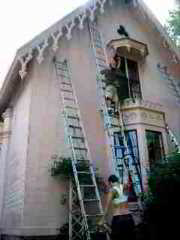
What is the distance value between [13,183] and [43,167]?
44.5 inches

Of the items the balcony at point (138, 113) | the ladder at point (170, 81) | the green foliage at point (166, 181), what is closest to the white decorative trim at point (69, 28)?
the balcony at point (138, 113)

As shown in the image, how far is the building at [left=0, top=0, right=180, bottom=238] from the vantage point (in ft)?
19.1

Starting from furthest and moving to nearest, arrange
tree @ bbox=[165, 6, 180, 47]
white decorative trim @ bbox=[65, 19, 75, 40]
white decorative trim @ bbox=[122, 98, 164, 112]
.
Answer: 1. tree @ bbox=[165, 6, 180, 47]
2. white decorative trim @ bbox=[122, 98, 164, 112]
3. white decorative trim @ bbox=[65, 19, 75, 40]

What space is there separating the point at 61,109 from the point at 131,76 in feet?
10.4

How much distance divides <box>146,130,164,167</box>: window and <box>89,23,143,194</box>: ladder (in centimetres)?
74

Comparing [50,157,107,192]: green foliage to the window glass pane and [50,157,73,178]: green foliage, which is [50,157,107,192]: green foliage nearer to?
[50,157,73,178]: green foliage

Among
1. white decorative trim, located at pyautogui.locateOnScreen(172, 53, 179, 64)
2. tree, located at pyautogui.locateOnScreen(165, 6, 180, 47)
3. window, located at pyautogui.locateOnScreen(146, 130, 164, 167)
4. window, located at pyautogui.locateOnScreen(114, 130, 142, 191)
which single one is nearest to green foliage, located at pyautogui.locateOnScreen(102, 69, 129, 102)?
window, located at pyautogui.locateOnScreen(114, 130, 142, 191)

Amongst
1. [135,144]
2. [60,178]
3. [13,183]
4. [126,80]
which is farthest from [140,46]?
[13,183]

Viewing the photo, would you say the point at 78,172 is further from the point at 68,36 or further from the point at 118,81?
the point at 68,36

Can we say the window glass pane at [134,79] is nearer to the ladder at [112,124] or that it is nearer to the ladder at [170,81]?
the ladder at [112,124]

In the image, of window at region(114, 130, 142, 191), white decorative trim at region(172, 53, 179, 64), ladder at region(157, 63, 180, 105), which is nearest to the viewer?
window at region(114, 130, 142, 191)

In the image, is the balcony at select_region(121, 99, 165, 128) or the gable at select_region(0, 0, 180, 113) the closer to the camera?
the gable at select_region(0, 0, 180, 113)

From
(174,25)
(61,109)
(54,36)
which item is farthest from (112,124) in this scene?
(174,25)

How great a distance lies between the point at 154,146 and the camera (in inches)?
306
